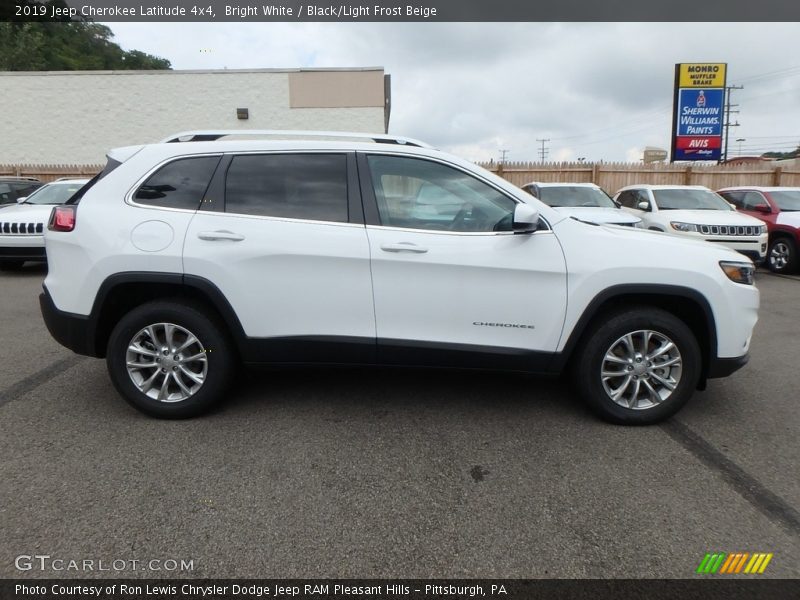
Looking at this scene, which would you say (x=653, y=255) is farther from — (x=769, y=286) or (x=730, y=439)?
(x=769, y=286)

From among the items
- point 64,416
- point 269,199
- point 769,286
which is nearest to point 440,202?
point 269,199

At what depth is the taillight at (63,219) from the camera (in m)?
3.53

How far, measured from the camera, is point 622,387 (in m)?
3.52

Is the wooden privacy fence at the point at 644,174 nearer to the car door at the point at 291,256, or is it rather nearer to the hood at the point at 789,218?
the hood at the point at 789,218

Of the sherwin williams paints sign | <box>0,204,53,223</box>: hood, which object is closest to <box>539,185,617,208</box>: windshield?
<box>0,204,53,223</box>: hood

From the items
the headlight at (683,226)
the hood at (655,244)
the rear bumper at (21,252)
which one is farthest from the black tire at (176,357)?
the headlight at (683,226)

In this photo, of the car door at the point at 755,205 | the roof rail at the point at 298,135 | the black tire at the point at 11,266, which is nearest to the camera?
the roof rail at the point at 298,135

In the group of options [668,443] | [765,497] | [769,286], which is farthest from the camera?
[769,286]

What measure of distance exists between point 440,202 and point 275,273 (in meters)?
1.17

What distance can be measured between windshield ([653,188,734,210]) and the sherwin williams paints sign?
10082 millimetres

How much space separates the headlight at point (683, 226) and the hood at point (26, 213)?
34.3ft

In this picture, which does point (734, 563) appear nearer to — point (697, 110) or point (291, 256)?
point (291, 256)

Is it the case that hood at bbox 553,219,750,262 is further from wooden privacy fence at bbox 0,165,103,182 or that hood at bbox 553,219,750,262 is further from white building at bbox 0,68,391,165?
wooden privacy fence at bbox 0,165,103,182

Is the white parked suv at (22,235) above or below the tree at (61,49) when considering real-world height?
below
